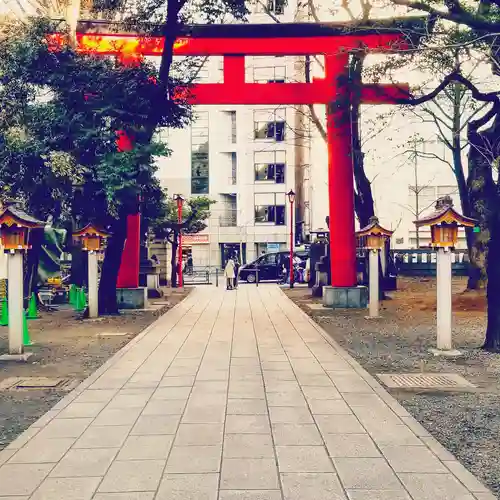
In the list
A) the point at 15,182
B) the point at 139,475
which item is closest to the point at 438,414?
the point at 139,475

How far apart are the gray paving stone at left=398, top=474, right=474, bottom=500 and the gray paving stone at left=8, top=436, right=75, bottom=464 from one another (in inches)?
111

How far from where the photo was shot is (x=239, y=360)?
9.88m

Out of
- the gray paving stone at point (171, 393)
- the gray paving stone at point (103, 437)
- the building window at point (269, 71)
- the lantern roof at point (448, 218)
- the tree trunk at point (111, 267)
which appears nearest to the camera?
the gray paving stone at point (103, 437)

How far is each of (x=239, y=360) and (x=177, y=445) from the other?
14.3 feet

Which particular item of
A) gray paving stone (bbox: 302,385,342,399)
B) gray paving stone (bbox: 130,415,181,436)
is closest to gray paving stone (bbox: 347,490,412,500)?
gray paving stone (bbox: 130,415,181,436)

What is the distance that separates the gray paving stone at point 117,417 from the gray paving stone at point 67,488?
1.51 metres

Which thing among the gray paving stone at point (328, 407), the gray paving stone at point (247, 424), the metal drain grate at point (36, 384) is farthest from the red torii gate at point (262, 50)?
the gray paving stone at point (247, 424)

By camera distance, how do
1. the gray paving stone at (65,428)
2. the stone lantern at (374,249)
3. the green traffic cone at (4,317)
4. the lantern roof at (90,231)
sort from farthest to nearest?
the stone lantern at (374,249) → the lantern roof at (90,231) → the green traffic cone at (4,317) → the gray paving stone at (65,428)

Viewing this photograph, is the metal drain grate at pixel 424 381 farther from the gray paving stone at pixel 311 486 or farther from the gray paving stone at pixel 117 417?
the gray paving stone at pixel 311 486

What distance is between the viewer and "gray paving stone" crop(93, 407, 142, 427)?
6.34 metres

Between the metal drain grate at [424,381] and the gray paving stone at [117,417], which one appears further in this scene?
the metal drain grate at [424,381]

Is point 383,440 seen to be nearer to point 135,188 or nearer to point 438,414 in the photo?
point 438,414

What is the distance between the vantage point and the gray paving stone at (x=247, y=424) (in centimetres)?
598

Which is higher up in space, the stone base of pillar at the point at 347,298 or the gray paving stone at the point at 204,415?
the stone base of pillar at the point at 347,298
